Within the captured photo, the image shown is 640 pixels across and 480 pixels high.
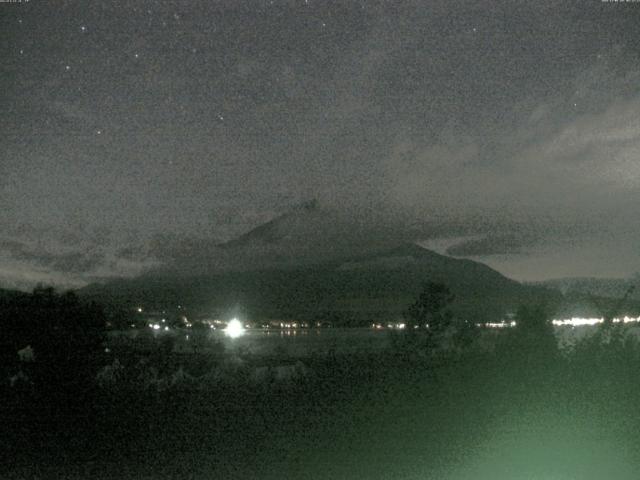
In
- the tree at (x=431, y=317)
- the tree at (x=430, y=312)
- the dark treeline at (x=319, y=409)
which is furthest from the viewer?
the tree at (x=430, y=312)

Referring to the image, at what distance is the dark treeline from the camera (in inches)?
424

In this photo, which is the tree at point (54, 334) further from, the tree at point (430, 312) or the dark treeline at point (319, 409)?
the tree at point (430, 312)

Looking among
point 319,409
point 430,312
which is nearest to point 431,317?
point 430,312

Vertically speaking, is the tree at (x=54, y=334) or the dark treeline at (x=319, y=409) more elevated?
the tree at (x=54, y=334)

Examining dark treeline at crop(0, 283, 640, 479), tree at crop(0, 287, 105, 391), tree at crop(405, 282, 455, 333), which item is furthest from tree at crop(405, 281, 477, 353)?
tree at crop(0, 287, 105, 391)

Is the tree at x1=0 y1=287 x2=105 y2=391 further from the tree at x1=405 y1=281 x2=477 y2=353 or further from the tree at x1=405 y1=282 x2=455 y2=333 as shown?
the tree at x1=405 y1=282 x2=455 y2=333

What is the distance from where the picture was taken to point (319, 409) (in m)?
13.2

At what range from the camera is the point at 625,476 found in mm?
9984

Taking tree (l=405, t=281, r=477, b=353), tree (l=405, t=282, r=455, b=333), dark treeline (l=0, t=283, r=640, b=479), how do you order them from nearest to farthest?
dark treeline (l=0, t=283, r=640, b=479)
tree (l=405, t=281, r=477, b=353)
tree (l=405, t=282, r=455, b=333)

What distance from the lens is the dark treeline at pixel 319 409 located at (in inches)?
424

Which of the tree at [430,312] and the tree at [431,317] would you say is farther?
the tree at [430,312]

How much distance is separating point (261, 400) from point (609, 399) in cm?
613

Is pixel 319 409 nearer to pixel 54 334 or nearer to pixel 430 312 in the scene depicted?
pixel 54 334

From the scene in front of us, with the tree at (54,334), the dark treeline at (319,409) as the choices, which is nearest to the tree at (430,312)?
the dark treeline at (319,409)
